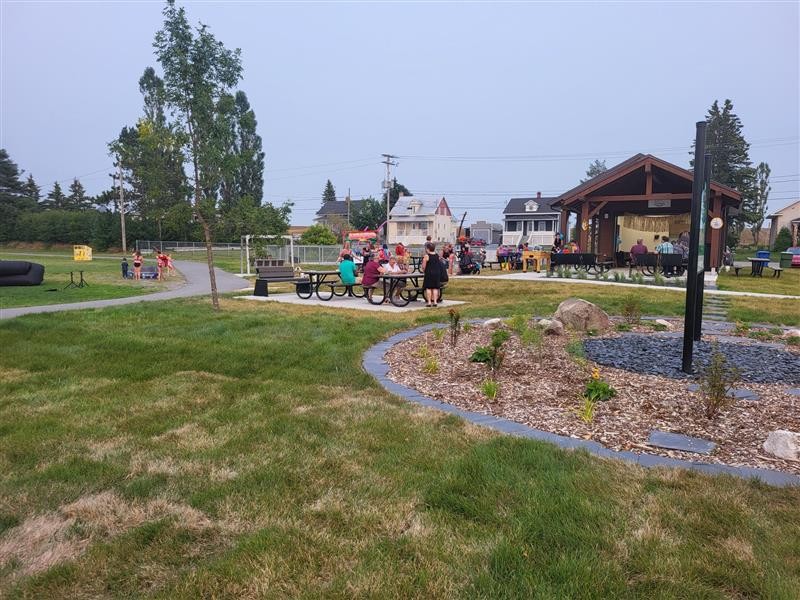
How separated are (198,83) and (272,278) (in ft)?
21.0

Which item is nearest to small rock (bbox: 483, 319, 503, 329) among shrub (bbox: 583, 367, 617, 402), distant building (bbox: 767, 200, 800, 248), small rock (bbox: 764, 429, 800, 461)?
shrub (bbox: 583, 367, 617, 402)

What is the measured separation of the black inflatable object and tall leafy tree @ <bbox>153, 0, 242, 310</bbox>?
10.6 meters

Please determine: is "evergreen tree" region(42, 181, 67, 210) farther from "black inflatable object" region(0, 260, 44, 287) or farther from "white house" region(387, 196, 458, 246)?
"black inflatable object" region(0, 260, 44, 287)

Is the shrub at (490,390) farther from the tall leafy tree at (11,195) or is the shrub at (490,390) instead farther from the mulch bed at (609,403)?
the tall leafy tree at (11,195)

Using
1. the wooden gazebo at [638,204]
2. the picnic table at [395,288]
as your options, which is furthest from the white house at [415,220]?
the picnic table at [395,288]

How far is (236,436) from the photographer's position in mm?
3988

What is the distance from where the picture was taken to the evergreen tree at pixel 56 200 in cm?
7959

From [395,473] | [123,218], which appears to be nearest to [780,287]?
[395,473]

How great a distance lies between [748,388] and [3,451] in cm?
600

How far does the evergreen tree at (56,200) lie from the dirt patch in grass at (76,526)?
298 feet

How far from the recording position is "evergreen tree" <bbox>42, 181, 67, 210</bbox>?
79.6 metres

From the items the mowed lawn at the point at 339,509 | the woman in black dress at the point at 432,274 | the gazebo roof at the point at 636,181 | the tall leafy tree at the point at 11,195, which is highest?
the tall leafy tree at the point at 11,195

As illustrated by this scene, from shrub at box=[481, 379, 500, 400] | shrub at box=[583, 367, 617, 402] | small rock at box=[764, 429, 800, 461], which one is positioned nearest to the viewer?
small rock at box=[764, 429, 800, 461]

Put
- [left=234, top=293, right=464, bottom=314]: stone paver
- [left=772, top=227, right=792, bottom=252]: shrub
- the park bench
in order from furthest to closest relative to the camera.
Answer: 1. [left=772, top=227, right=792, bottom=252]: shrub
2. the park bench
3. [left=234, top=293, right=464, bottom=314]: stone paver
